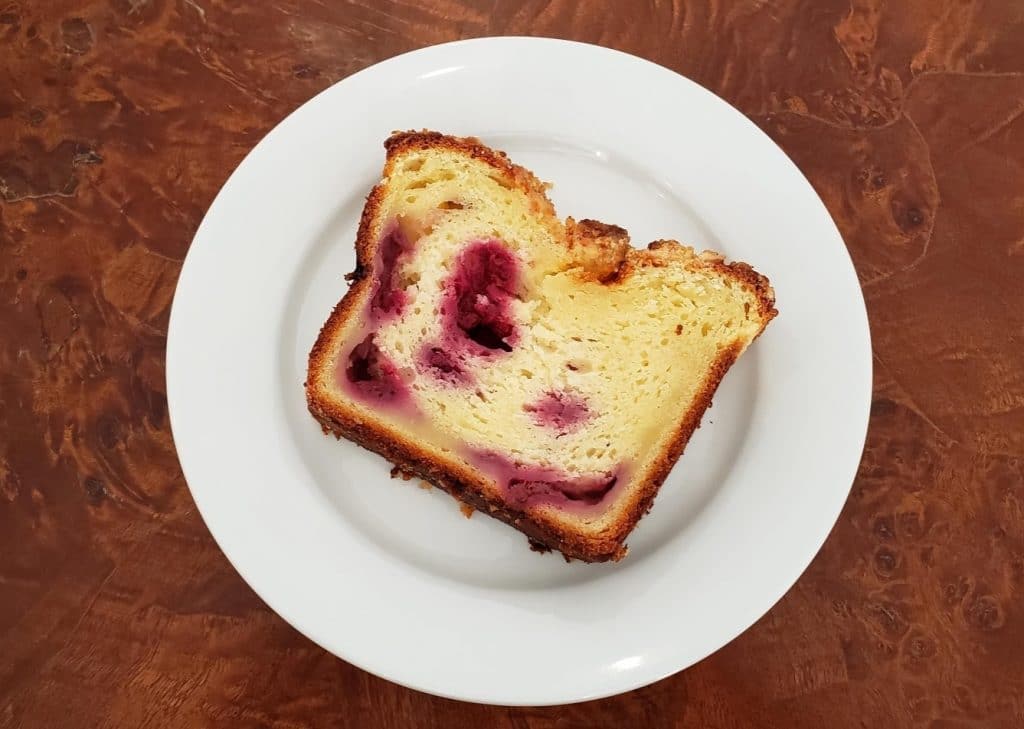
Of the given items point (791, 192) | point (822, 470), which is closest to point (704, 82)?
point (791, 192)

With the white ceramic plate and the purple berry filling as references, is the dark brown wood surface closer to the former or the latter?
the white ceramic plate

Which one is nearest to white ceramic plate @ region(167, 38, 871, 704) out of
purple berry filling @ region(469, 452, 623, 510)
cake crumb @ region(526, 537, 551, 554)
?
cake crumb @ region(526, 537, 551, 554)

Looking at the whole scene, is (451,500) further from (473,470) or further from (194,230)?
(194,230)

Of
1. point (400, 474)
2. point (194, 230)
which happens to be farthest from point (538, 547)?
point (194, 230)

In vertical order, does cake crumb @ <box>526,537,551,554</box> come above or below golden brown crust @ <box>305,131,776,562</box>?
below

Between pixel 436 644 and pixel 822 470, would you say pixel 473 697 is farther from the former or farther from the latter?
pixel 822 470
